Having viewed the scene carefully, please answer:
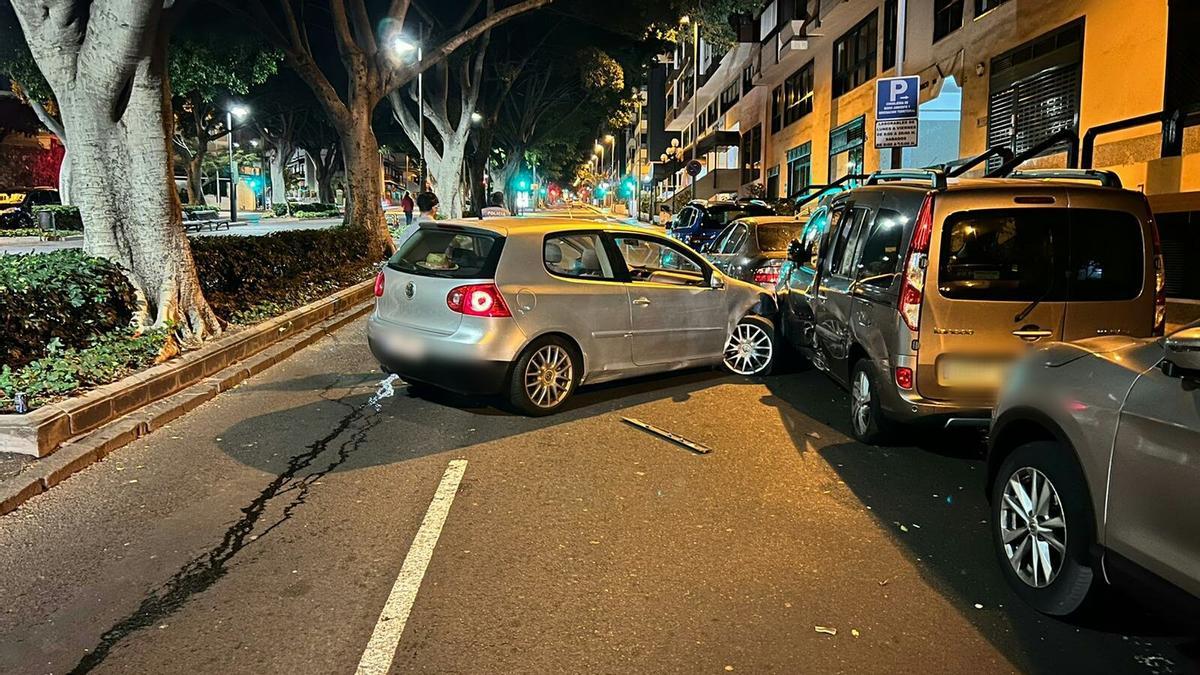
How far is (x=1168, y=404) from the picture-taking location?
306cm

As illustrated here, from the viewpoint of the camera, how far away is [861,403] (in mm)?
6344

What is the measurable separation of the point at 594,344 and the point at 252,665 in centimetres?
437

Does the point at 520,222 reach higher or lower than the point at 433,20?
lower

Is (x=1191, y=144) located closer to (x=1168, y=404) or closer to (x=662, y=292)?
(x=662, y=292)

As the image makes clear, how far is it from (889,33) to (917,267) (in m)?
18.5

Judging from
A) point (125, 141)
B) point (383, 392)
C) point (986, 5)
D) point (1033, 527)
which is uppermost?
point (986, 5)

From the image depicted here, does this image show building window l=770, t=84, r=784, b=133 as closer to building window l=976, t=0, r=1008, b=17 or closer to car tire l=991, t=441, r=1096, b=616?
building window l=976, t=0, r=1008, b=17

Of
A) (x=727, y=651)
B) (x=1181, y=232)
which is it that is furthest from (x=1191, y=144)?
(x=727, y=651)

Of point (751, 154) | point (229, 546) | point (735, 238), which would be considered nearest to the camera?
point (229, 546)

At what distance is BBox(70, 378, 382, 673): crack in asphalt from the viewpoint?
3.67 meters

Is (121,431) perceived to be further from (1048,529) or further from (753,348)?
(1048,529)

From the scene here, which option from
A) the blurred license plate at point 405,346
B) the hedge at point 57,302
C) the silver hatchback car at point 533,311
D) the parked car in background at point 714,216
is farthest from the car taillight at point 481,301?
the parked car in background at point 714,216

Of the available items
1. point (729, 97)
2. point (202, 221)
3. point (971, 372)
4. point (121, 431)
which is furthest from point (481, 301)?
point (729, 97)

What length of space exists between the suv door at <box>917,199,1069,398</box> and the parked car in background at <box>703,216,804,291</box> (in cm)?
606
